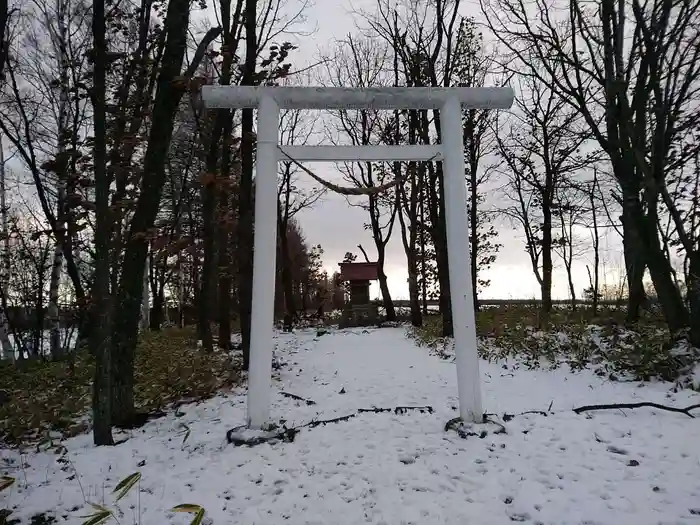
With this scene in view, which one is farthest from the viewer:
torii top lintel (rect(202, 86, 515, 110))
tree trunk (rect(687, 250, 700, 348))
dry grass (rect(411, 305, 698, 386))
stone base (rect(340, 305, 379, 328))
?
stone base (rect(340, 305, 379, 328))

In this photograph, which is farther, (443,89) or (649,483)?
(443,89)

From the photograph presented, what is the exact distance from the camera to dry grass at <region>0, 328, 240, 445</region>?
5449mm

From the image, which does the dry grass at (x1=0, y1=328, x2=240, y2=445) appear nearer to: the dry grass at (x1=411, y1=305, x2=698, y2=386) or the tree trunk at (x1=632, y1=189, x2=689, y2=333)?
the dry grass at (x1=411, y1=305, x2=698, y2=386)

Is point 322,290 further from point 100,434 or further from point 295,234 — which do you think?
point 100,434

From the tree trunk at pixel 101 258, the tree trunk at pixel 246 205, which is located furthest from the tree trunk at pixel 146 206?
the tree trunk at pixel 246 205

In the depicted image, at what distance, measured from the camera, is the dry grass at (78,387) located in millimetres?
5449

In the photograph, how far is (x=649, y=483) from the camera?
9.78 feet

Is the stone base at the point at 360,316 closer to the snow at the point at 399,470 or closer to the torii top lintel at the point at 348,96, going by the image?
the snow at the point at 399,470

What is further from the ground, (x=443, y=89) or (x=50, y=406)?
(x=443, y=89)

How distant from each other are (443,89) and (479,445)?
3407 millimetres

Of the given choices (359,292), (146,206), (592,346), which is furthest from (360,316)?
(146,206)

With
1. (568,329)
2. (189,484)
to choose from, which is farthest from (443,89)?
(568,329)

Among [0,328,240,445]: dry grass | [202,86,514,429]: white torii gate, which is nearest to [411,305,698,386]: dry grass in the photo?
[202,86,514,429]: white torii gate

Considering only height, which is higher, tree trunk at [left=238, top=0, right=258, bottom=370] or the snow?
tree trunk at [left=238, top=0, right=258, bottom=370]
